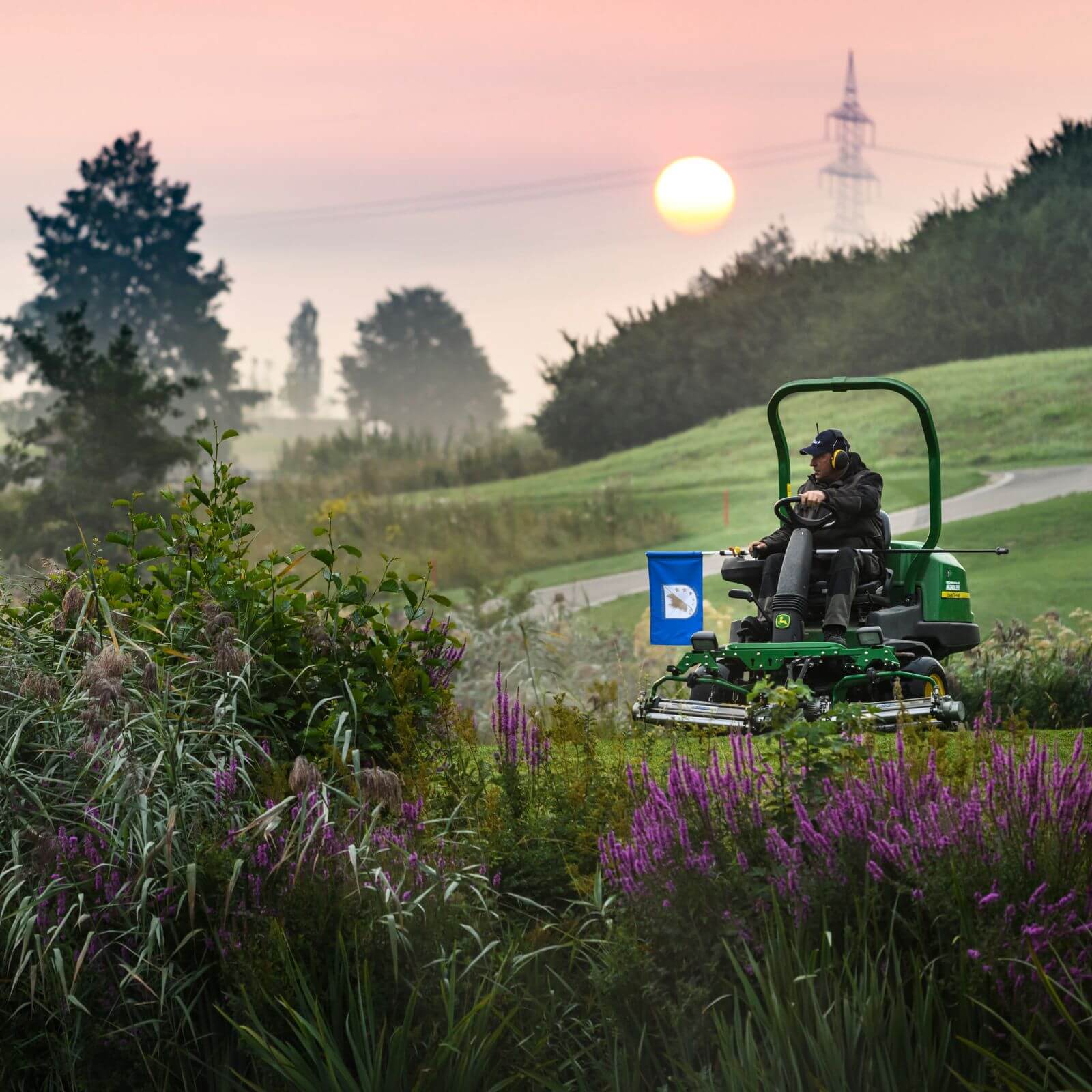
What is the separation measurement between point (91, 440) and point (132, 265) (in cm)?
3375

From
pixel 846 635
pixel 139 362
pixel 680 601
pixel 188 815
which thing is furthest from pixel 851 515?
pixel 139 362

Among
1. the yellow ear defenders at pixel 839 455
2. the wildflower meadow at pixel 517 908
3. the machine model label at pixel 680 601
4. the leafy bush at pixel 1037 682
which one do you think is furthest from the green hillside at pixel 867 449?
the wildflower meadow at pixel 517 908

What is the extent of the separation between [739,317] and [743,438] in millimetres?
8259

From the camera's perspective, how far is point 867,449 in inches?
1054

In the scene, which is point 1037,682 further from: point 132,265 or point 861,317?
point 132,265

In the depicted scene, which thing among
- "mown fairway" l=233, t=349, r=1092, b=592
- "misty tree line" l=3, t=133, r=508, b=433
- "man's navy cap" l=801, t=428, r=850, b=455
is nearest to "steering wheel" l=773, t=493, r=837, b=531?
"man's navy cap" l=801, t=428, r=850, b=455

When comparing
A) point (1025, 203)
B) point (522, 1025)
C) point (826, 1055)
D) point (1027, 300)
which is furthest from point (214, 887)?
point (1025, 203)

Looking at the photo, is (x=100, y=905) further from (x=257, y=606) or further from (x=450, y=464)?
(x=450, y=464)

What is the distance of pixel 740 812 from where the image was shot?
393cm

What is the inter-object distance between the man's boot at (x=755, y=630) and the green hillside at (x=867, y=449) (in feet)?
40.8

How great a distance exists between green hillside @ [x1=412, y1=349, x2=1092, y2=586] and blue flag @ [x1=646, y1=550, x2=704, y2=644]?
12231 mm

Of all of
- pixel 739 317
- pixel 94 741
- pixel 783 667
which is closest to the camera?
pixel 94 741

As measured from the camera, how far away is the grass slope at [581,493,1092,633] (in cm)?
1622

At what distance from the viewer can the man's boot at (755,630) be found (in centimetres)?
753
